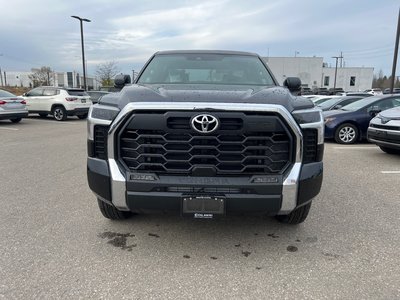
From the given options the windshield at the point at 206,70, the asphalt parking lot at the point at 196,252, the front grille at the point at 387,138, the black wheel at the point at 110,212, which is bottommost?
the asphalt parking lot at the point at 196,252

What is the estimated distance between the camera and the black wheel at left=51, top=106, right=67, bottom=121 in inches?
642

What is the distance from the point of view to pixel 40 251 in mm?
3043

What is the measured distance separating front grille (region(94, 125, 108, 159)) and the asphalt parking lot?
2.98ft

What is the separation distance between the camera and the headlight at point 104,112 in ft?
9.15

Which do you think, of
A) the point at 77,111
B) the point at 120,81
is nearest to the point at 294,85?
the point at 120,81

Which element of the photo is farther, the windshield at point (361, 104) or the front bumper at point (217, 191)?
the windshield at point (361, 104)

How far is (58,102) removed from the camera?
16281mm

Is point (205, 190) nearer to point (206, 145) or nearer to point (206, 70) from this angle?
point (206, 145)

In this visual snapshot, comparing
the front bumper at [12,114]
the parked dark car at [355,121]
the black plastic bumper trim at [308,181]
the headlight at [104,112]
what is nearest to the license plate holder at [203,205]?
the black plastic bumper trim at [308,181]

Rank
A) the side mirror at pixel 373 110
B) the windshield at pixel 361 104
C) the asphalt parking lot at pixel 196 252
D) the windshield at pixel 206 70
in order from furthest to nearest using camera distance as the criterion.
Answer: the windshield at pixel 361 104 < the side mirror at pixel 373 110 < the windshield at pixel 206 70 < the asphalt parking lot at pixel 196 252

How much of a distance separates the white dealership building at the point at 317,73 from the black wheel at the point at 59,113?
5407 centimetres

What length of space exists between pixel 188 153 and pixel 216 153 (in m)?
0.23

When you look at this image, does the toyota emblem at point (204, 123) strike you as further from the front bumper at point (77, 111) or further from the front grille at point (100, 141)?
the front bumper at point (77, 111)

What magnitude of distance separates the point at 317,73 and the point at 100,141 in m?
72.2
